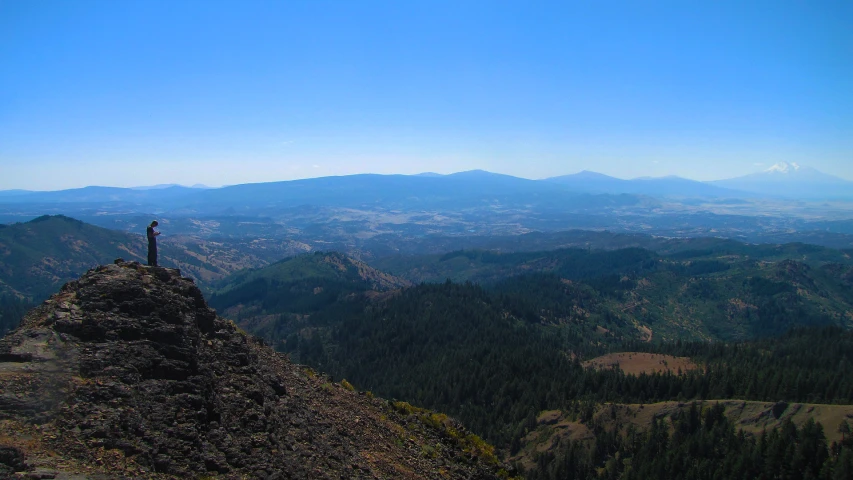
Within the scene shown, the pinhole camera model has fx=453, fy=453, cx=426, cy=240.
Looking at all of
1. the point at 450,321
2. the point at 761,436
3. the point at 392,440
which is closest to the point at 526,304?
the point at 450,321

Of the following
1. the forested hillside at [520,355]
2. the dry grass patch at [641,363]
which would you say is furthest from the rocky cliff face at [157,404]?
the dry grass patch at [641,363]

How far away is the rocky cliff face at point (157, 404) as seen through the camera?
1490 centimetres

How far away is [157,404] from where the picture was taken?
18.2m

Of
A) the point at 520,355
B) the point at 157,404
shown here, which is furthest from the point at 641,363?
the point at 157,404

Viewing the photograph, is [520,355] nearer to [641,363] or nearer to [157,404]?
[641,363]

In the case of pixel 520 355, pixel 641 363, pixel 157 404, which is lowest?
pixel 641 363

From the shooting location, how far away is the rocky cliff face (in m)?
14.9

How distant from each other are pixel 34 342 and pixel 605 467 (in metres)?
73.6

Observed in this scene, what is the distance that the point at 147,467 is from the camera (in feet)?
49.8

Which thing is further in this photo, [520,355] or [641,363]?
[641,363]

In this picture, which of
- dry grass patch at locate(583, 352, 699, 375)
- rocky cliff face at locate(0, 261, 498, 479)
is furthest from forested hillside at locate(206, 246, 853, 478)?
rocky cliff face at locate(0, 261, 498, 479)

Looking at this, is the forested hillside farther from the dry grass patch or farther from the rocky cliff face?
the rocky cliff face

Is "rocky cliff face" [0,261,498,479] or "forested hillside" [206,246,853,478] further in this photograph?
"forested hillside" [206,246,853,478]

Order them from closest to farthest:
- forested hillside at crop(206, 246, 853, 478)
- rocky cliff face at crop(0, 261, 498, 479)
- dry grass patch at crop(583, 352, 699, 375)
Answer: rocky cliff face at crop(0, 261, 498, 479) → forested hillside at crop(206, 246, 853, 478) → dry grass patch at crop(583, 352, 699, 375)
